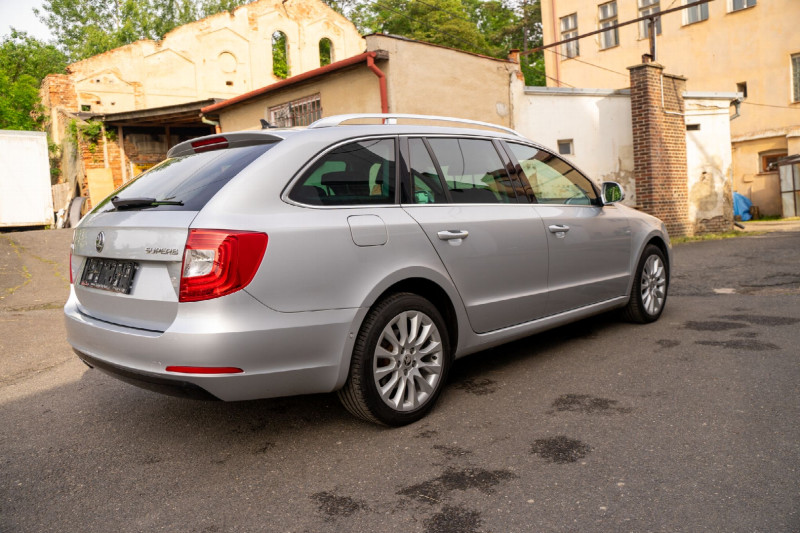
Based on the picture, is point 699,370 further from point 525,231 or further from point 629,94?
point 629,94

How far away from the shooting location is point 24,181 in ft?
65.3

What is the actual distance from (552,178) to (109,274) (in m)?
3.12

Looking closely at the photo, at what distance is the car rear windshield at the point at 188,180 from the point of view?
3203 mm

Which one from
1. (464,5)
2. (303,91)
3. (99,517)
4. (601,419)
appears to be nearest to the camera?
(99,517)

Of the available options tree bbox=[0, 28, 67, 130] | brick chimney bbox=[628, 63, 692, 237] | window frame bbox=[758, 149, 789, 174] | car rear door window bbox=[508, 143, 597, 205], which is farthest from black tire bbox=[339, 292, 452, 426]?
tree bbox=[0, 28, 67, 130]

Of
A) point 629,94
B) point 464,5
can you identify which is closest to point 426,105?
point 629,94

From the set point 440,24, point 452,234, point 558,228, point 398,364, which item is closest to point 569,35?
point 440,24

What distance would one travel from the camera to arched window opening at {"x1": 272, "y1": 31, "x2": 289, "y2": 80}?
106 feet

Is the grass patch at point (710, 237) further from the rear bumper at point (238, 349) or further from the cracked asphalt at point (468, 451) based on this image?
the rear bumper at point (238, 349)

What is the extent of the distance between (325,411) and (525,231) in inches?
70.6

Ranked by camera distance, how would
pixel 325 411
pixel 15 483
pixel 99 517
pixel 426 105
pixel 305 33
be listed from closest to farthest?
pixel 99 517 → pixel 15 483 → pixel 325 411 → pixel 426 105 → pixel 305 33

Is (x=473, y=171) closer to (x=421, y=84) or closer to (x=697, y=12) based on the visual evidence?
(x=421, y=84)

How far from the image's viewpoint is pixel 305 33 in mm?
31875

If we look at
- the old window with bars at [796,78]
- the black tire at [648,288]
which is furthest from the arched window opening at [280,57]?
the black tire at [648,288]
